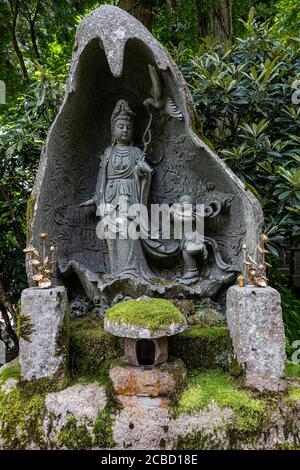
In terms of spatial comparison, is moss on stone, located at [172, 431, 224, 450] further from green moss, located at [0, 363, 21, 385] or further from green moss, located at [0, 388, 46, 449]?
green moss, located at [0, 363, 21, 385]

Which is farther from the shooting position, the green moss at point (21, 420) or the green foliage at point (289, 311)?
the green foliage at point (289, 311)

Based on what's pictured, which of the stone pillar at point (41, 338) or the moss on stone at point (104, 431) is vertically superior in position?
the stone pillar at point (41, 338)

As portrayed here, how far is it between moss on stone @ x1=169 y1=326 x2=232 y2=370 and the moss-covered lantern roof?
508 millimetres

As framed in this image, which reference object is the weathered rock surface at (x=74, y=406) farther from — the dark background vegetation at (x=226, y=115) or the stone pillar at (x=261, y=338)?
the dark background vegetation at (x=226, y=115)

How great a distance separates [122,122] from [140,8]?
3762 mm

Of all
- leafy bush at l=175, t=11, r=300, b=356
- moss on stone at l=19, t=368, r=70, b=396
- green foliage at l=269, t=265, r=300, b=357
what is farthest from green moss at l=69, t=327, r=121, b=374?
green foliage at l=269, t=265, r=300, b=357

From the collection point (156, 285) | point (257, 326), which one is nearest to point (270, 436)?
point (257, 326)

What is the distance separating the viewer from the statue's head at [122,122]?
15.1 feet

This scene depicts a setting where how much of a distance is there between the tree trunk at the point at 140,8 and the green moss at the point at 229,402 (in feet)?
20.8

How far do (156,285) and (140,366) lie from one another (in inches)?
42.0

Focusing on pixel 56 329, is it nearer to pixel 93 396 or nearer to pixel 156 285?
pixel 93 396

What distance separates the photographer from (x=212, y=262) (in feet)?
14.2

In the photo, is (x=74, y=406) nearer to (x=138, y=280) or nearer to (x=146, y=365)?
(x=146, y=365)

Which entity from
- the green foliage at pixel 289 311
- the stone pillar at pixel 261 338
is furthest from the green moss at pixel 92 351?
the green foliage at pixel 289 311
